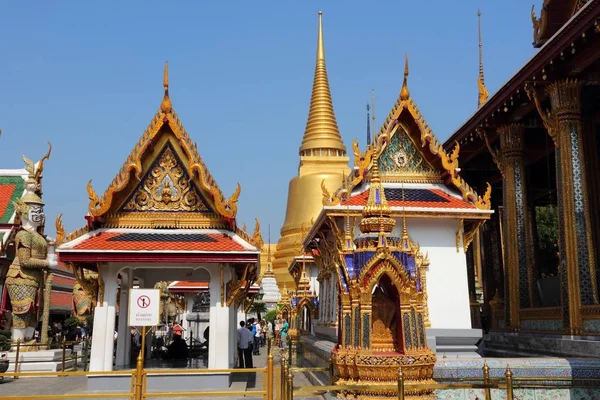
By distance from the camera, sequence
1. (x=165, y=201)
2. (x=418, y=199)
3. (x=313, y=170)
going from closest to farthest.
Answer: (x=165, y=201) < (x=418, y=199) < (x=313, y=170)

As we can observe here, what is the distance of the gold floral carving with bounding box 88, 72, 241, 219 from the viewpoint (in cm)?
1237

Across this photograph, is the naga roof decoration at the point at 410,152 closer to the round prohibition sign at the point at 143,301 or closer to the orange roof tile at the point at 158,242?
the orange roof tile at the point at 158,242

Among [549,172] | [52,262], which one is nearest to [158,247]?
[52,262]

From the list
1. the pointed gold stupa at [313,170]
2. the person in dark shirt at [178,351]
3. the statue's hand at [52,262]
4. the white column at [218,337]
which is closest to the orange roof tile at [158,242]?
the white column at [218,337]

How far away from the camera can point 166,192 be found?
12789mm

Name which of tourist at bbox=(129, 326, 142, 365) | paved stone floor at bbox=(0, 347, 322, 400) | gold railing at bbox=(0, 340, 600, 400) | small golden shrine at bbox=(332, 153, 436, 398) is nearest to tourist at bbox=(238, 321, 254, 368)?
paved stone floor at bbox=(0, 347, 322, 400)

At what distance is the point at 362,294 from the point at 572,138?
20.8 feet

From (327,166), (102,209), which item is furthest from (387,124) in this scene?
(327,166)

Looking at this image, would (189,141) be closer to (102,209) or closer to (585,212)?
(102,209)

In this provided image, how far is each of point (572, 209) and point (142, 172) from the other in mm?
8489

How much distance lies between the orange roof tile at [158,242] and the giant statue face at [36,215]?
6111mm

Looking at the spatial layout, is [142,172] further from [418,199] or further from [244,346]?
[418,199]

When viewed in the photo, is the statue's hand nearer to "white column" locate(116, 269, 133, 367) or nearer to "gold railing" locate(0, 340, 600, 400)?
"white column" locate(116, 269, 133, 367)

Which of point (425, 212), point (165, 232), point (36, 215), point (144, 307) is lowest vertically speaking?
point (144, 307)
